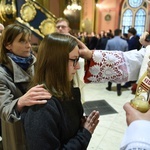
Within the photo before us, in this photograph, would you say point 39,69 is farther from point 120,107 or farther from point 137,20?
point 137,20

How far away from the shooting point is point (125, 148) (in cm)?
55

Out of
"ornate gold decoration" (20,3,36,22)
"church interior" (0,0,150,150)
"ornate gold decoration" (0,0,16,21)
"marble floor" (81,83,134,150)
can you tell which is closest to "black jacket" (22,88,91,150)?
"church interior" (0,0,150,150)

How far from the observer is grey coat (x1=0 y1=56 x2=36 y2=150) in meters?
0.95

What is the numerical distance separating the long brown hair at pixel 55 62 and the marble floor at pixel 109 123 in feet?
3.37

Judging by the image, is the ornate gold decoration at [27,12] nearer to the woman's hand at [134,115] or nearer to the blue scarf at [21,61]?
the blue scarf at [21,61]

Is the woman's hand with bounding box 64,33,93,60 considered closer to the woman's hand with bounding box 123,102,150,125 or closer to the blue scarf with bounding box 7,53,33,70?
the blue scarf with bounding box 7,53,33,70

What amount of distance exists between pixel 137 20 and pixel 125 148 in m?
14.5

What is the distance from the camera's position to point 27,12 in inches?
132

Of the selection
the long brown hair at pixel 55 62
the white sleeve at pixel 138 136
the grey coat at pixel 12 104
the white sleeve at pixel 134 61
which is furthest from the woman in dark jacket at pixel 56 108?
the white sleeve at pixel 134 61

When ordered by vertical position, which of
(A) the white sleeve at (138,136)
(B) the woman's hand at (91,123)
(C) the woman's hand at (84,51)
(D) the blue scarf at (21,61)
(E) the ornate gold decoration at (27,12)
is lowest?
(B) the woman's hand at (91,123)

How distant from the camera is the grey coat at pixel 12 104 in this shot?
0.95 metres

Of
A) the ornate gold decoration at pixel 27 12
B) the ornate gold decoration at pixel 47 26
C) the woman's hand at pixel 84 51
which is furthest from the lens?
the ornate gold decoration at pixel 47 26

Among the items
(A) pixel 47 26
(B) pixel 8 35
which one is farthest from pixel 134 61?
(A) pixel 47 26

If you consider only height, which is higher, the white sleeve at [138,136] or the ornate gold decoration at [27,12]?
the ornate gold decoration at [27,12]
